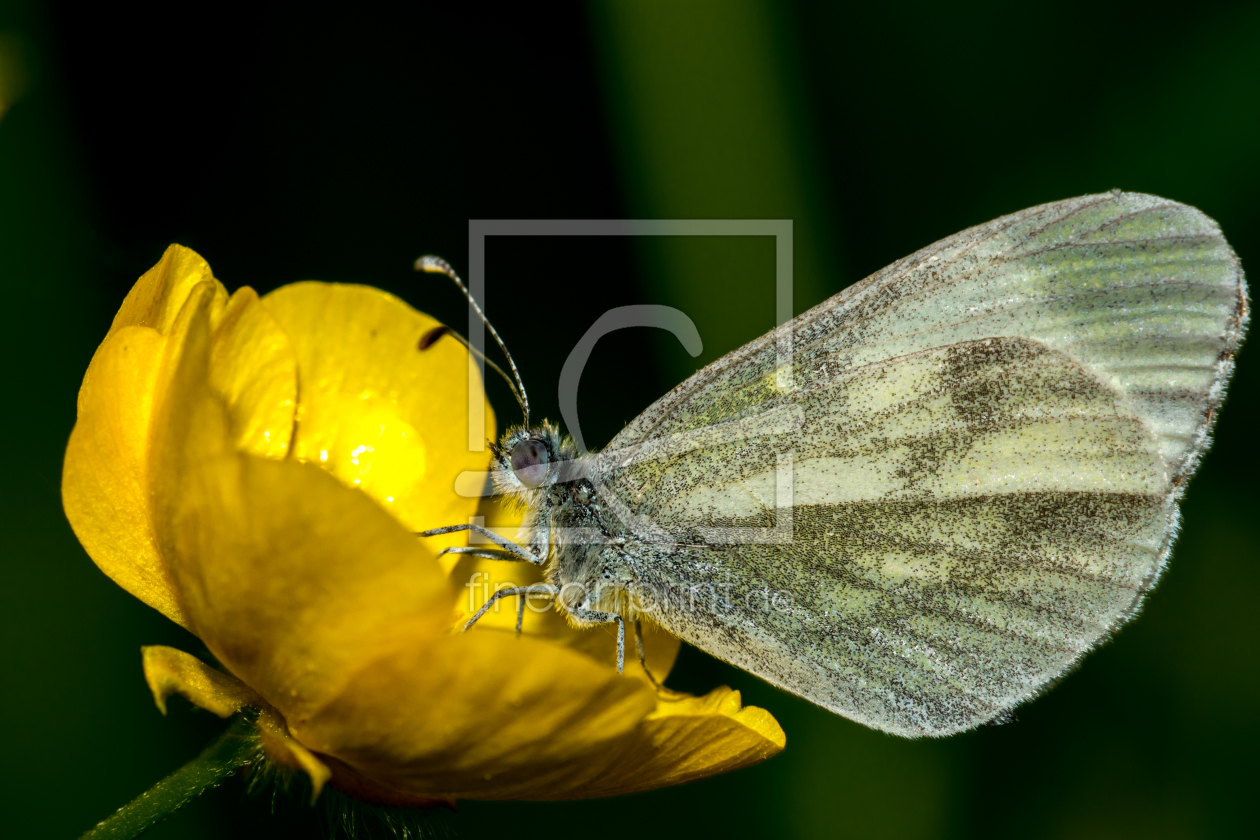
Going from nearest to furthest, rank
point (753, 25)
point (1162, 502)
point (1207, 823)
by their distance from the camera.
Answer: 1. point (1162, 502)
2. point (1207, 823)
3. point (753, 25)

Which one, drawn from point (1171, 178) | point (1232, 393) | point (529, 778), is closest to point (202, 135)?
point (529, 778)

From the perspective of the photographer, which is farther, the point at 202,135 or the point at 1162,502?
the point at 202,135

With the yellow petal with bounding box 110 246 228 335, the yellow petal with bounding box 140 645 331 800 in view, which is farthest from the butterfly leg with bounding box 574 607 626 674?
→ the yellow petal with bounding box 110 246 228 335

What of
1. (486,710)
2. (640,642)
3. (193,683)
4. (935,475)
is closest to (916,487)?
(935,475)

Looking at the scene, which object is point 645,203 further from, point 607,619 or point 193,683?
point 193,683

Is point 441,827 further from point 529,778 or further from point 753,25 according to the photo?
point 753,25

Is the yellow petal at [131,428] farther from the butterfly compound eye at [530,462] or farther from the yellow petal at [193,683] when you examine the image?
the butterfly compound eye at [530,462]

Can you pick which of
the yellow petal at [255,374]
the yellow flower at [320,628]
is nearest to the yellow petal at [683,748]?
the yellow flower at [320,628]
